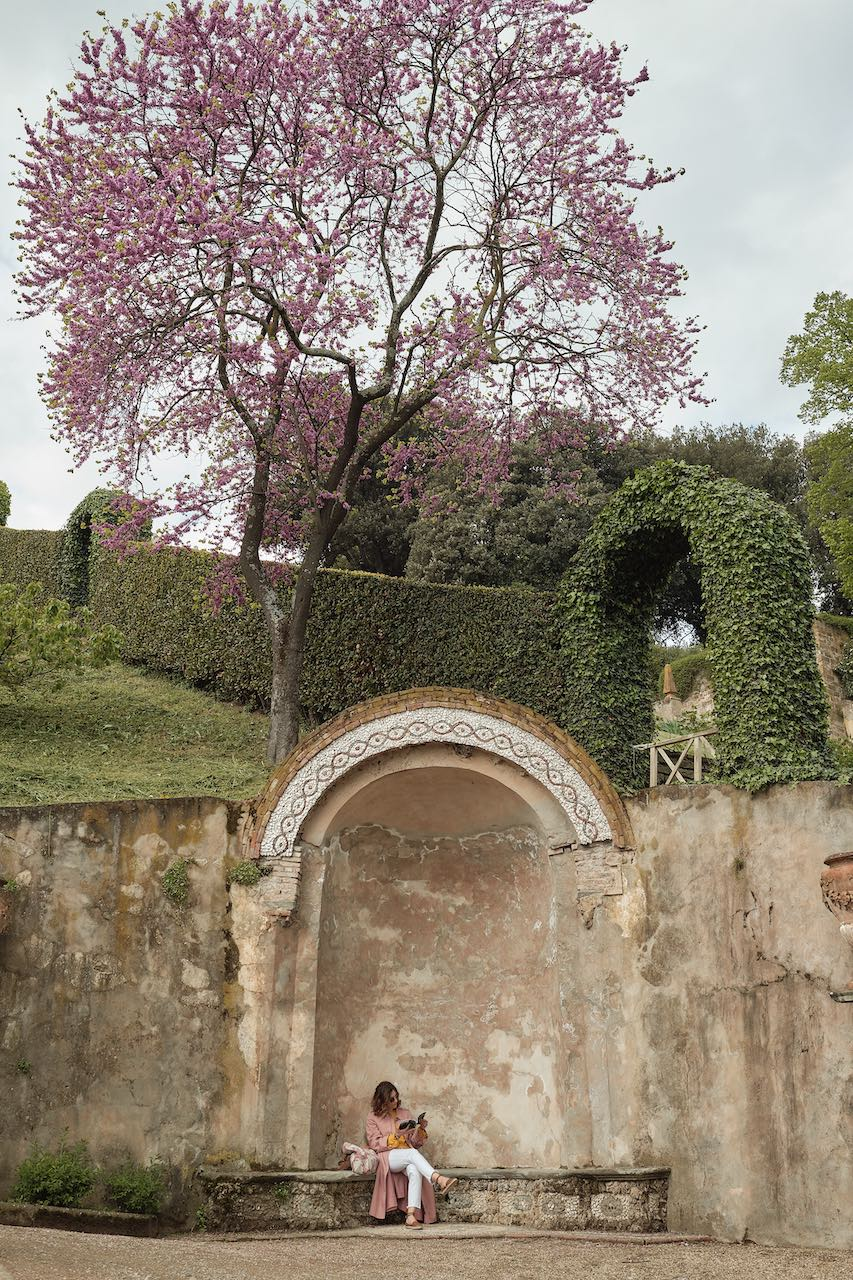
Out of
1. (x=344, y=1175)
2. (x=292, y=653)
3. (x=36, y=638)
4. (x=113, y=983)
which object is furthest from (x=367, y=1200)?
(x=36, y=638)

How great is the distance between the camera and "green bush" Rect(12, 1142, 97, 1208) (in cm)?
953

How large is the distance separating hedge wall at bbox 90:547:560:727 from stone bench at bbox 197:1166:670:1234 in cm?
859

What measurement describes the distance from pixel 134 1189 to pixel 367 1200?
2.02 metres

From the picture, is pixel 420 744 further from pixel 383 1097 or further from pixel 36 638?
pixel 36 638

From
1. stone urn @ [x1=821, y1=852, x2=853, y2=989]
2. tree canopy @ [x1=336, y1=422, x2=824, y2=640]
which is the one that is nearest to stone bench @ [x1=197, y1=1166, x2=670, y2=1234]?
stone urn @ [x1=821, y1=852, x2=853, y2=989]

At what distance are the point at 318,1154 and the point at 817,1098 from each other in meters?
4.52

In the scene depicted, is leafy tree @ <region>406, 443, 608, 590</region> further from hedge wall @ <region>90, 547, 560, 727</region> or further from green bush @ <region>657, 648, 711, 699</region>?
hedge wall @ <region>90, 547, 560, 727</region>

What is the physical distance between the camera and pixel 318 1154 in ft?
35.9

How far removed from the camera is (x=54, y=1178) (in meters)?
9.61

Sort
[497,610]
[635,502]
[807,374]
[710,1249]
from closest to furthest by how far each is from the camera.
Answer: [710,1249] → [635,502] → [497,610] → [807,374]

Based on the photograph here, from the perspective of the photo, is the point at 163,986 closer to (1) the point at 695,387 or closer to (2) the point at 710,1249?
(2) the point at 710,1249

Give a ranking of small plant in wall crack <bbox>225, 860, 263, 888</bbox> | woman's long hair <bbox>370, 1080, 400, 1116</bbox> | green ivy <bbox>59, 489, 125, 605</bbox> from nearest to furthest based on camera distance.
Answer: woman's long hair <bbox>370, 1080, 400, 1116</bbox>
small plant in wall crack <bbox>225, 860, 263, 888</bbox>
green ivy <bbox>59, 489, 125, 605</bbox>

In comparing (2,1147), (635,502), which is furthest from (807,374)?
(2,1147)

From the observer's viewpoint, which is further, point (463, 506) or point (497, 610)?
point (463, 506)
